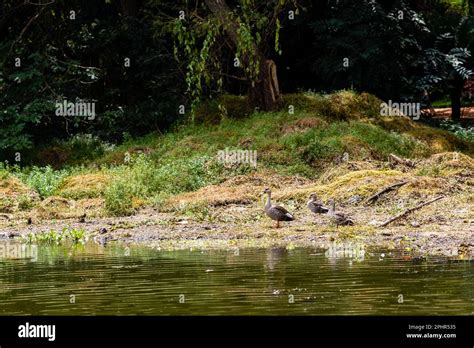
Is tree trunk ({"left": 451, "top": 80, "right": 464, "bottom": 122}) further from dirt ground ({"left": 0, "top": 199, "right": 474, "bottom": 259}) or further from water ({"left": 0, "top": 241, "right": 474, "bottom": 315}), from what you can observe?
water ({"left": 0, "top": 241, "right": 474, "bottom": 315})

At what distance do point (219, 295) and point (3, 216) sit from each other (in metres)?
11.0

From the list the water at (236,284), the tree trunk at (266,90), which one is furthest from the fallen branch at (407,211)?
the tree trunk at (266,90)

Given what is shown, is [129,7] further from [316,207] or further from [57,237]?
[316,207]

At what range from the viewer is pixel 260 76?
2675 centimetres

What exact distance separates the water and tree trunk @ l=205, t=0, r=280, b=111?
12639 mm

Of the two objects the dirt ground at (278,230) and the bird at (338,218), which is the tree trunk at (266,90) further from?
the bird at (338,218)

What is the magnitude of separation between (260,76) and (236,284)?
1606cm

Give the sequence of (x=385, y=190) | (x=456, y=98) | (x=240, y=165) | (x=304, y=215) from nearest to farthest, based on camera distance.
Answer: (x=304, y=215) → (x=385, y=190) → (x=240, y=165) → (x=456, y=98)

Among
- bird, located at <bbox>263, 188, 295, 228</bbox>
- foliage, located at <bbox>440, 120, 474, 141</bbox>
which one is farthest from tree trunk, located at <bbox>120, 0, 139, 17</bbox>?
bird, located at <bbox>263, 188, 295, 228</bbox>

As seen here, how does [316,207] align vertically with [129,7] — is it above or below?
below

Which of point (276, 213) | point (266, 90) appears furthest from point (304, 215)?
point (266, 90)

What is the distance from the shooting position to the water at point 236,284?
380 inches

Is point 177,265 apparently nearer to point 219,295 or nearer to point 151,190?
point 219,295

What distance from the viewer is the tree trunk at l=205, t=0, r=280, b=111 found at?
26328 millimetres
